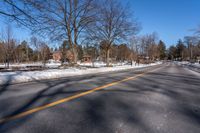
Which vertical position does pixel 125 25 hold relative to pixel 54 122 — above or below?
above

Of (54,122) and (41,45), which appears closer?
(54,122)

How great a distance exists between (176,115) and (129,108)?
1.11 meters

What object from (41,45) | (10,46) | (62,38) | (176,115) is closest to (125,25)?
(62,38)

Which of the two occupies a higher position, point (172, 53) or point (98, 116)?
point (172, 53)

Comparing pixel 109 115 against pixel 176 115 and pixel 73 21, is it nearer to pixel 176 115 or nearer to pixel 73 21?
pixel 176 115

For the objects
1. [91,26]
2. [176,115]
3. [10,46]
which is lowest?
[176,115]

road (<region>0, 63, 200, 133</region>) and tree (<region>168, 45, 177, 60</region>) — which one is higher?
tree (<region>168, 45, 177, 60</region>)

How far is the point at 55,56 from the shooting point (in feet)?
420

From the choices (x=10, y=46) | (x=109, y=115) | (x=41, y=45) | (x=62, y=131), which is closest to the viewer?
(x=62, y=131)

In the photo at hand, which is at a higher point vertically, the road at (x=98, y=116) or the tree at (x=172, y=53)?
the tree at (x=172, y=53)

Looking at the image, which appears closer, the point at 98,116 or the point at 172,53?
the point at 98,116

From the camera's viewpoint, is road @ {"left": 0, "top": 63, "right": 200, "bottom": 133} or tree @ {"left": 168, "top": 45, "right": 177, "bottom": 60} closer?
road @ {"left": 0, "top": 63, "right": 200, "bottom": 133}

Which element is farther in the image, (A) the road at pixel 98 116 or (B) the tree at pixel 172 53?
(B) the tree at pixel 172 53

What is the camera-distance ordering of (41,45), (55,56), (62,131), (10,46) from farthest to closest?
(55,56), (41,45), (10,46), (62,131)
